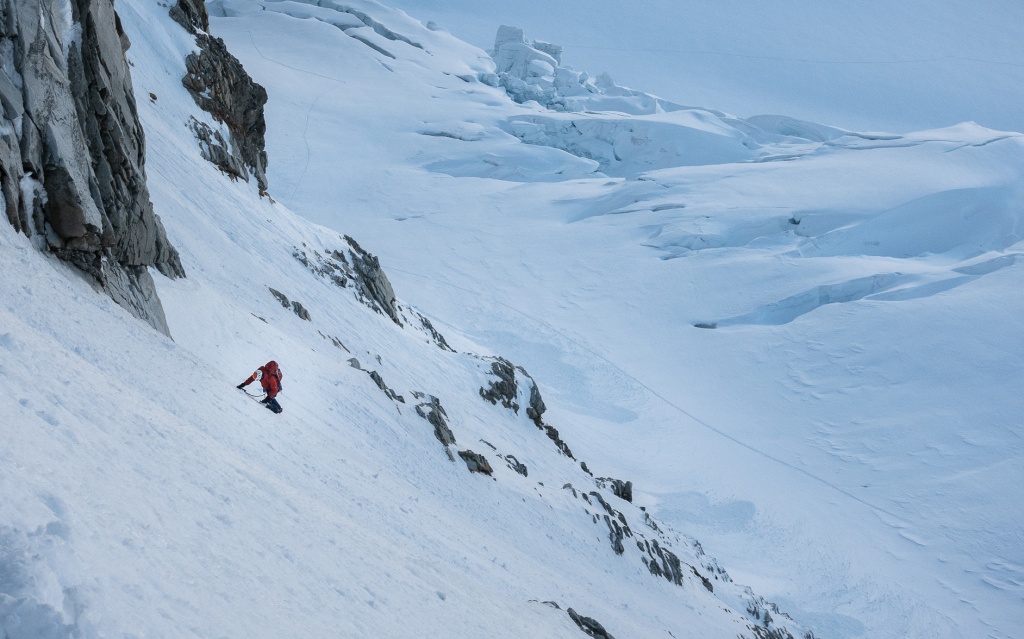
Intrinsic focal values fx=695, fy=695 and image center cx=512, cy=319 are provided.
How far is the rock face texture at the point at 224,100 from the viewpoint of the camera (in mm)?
28734

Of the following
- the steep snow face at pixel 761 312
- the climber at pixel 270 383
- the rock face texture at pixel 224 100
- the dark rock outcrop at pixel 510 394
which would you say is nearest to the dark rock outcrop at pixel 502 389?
the dark rock outcrop at pixel 510 394

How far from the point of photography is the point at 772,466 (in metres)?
42.6

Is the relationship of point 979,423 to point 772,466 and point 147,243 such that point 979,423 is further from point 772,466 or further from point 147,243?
point 147,243

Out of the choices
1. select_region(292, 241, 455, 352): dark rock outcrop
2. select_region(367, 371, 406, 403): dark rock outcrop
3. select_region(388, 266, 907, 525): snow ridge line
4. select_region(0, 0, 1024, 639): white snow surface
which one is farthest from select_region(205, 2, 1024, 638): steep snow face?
select_region(367, 371, 406, 403): dark rock outcrop

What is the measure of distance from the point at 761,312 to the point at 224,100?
45318 mm

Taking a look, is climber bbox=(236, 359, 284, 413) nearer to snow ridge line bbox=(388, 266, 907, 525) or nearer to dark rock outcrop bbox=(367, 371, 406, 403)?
dark rock outcrop bbox=(367, 371, 406, 403)

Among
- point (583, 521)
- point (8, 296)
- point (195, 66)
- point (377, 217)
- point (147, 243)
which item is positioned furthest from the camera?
point (377, 217)

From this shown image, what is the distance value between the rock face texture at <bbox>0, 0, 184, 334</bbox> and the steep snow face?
93.6 feet

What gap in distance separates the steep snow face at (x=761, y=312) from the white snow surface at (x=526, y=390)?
0.29 meters

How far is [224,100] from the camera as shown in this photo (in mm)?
31047

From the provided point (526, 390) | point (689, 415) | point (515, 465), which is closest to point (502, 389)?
point (526, 390)

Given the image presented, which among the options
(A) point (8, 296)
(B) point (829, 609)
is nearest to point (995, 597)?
(B) point (829, 609)

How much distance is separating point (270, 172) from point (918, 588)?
2739 inches

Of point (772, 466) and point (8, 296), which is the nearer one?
point (8, 296)
